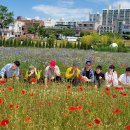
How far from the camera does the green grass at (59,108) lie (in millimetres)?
4848

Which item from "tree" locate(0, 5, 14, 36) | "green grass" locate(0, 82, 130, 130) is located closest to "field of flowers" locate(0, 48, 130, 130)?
"green grass" locate(0, 82, 130, 130)

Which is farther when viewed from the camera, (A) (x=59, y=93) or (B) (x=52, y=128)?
(A) (x=59, y=93)

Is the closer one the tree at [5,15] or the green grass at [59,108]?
the green grass at [59,108]

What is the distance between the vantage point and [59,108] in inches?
227

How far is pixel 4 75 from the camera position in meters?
10.7

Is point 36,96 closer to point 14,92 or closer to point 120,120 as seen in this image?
point 14,92

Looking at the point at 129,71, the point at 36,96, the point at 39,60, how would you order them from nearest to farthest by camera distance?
the point at 36,96 < the point at 129,71 < the point at 39,60

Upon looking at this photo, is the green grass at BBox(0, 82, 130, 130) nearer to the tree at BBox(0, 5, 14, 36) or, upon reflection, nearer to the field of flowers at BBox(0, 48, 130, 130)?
the field of flowers at BBox(0, 48, 130, 130)

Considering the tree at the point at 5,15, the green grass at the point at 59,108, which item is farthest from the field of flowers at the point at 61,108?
the tree at the point at 5,15

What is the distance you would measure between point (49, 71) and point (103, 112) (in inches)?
198

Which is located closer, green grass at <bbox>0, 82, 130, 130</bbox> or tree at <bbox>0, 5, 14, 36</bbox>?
green grass at <bbox>0, 82, 130, 130</bbox>

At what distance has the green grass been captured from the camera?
4.85 metres

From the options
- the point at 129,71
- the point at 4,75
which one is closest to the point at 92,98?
the point at 129,71

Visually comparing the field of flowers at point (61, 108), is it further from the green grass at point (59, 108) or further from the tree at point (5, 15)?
the tree at point (5, 15)
